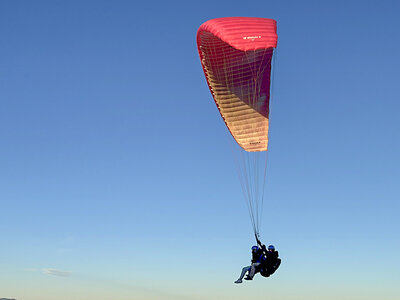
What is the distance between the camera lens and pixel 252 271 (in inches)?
1398

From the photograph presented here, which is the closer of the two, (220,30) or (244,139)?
(220,30)

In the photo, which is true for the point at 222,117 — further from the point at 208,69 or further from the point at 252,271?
the point at 252,271

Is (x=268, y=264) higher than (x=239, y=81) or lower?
lower

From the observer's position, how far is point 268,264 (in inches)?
1399

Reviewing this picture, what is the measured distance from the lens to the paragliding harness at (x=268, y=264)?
1398 inches

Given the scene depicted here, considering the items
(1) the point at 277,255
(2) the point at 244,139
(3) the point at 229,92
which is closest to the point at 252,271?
(1) the point at 277,255

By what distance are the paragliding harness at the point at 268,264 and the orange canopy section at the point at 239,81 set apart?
5.92 meters

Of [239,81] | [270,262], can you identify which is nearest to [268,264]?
[270,262]

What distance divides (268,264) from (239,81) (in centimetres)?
1023

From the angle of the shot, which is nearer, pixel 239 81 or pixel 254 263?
pixel 254 263

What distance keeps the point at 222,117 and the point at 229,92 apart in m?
1.46

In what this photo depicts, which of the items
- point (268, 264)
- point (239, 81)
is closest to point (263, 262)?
point (268, 264)

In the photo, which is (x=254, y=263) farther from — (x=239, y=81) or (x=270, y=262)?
(x=239, y=81)

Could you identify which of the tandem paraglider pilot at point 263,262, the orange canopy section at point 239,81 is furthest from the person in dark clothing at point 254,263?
the orange canopy section at point 239,81
